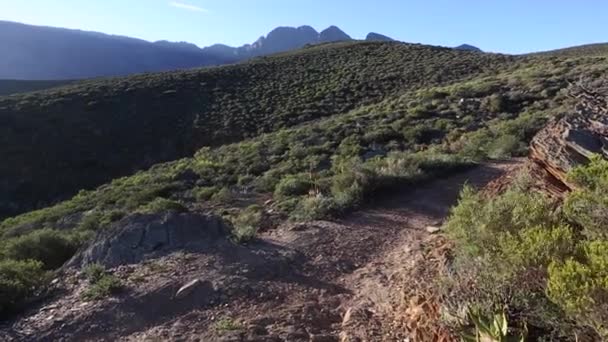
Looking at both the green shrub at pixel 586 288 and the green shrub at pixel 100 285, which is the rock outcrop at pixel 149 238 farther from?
the green shrub at pixel 586 288

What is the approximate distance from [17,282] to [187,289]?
7.49ft

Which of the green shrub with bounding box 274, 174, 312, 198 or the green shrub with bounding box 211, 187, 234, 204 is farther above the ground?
the green shrub with bounding box 274, 174, 312, 198

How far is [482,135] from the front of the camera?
56.6 ft

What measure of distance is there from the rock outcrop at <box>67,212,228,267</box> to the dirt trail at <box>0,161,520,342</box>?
1.05ft

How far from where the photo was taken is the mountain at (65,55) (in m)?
103

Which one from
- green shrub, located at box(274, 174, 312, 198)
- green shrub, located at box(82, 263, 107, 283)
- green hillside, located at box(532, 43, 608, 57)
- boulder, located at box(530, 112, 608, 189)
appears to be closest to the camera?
boulder, located at box(530, 112, 608, 189)

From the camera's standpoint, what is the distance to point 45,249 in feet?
33.3

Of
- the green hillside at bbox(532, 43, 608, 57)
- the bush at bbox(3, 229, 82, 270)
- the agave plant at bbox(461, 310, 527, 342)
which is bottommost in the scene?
the bush at bbox(3, 229, 82, 270)

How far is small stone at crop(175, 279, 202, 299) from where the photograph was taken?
24.2 ft

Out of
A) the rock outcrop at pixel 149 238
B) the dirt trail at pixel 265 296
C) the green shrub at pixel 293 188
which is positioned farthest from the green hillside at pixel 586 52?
the rock outcrop at pixel 149 238

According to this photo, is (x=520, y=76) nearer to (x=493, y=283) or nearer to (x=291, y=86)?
(x=291, y=86)

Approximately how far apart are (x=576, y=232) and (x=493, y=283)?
89 cm

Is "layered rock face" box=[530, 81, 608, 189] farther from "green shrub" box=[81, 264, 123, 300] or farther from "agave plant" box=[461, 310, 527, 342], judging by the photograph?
"green shrub" box=[81, 264, 123, 300]

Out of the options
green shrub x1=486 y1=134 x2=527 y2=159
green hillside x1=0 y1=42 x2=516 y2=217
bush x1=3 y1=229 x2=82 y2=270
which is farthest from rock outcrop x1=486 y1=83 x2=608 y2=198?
green hillside x1=0 y1=42 x2=516 y2=217
